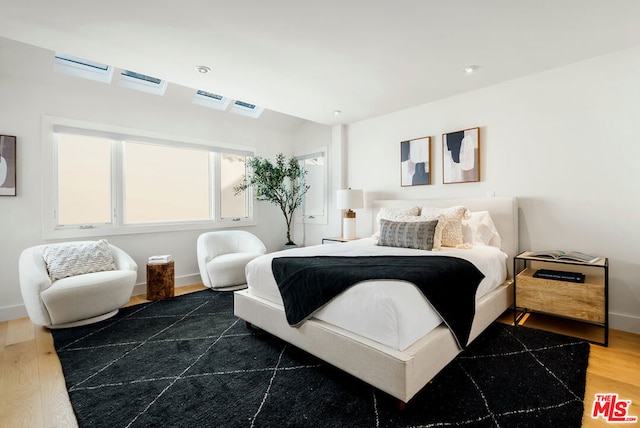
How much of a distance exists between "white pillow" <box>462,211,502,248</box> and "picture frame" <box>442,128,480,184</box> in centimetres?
56

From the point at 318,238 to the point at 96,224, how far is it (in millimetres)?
3266

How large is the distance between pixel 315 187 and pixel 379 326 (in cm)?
396

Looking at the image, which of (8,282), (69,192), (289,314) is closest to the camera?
(289,314)

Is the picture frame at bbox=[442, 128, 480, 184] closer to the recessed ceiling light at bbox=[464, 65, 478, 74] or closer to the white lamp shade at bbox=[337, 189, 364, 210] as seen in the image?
the recessed ceiling light at bbox=[464, 65, 478, 74]

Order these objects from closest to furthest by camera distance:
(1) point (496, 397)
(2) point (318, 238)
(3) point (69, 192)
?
(1) point (496, 397) < (3) point (69, 192) < (2) point (318, 238)

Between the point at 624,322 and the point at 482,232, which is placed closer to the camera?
the point at 624,322

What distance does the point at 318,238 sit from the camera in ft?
18.0

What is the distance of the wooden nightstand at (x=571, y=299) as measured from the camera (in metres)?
2.45

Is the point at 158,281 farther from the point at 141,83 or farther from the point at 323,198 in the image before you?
the point at 323,198

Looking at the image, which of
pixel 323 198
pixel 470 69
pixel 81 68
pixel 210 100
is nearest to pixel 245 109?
pixel 210 100

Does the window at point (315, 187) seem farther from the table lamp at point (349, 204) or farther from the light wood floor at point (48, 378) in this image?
the light wood floor at point (48, 378)

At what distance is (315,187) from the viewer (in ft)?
18.0

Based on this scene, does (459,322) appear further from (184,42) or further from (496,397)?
(184,42)

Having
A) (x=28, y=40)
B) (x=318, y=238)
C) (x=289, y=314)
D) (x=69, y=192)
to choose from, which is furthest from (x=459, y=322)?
(x=69, y=192)
